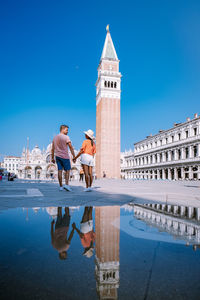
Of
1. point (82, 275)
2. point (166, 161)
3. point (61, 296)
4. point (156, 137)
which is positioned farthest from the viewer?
point (156, 137)

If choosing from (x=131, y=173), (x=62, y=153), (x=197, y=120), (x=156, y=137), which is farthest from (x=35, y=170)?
(x=62, y=153)

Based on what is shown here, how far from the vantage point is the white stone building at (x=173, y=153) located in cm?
3544

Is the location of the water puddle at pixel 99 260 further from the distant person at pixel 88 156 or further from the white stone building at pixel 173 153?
the white stone building at pixel 173 153

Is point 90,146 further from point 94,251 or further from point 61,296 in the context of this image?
point 61,296

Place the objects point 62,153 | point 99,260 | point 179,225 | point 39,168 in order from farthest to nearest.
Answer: point 39,168
point 62,153
point 179,225
point 99,260

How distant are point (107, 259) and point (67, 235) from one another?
1.62 ft

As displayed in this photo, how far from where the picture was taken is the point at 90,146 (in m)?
6.00

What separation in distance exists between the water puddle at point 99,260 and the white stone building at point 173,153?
109 feet

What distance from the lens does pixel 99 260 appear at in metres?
1.10

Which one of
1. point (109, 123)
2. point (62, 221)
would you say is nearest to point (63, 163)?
point (62, 221)

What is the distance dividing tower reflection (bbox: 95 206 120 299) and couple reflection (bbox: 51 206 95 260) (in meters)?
0.05

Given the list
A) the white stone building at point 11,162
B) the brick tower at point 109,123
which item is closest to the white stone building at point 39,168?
the brick tower at point 109,123

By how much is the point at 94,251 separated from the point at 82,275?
32 centimetres

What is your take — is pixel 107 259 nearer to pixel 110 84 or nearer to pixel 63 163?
pixel 63 163
